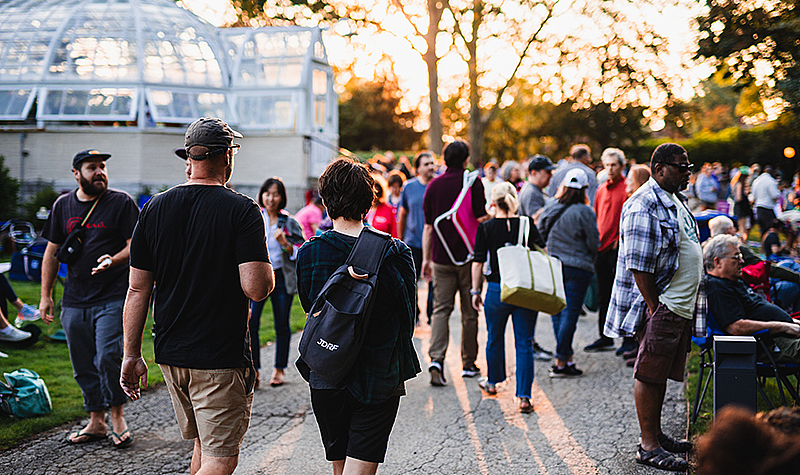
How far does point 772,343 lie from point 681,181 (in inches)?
68.4

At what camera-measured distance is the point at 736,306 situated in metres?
5.05

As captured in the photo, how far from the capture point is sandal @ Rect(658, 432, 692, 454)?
445 centimetres

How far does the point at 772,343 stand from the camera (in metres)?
5.02

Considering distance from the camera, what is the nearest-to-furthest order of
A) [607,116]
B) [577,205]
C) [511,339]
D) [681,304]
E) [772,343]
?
[681,304]
[772,343]
[577,205]
[511,339]
[607,116]

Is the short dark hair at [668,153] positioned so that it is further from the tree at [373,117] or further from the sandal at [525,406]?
the tree at [373,117]

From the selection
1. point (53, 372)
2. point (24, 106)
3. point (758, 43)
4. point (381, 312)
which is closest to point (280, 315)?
point (53, 372)

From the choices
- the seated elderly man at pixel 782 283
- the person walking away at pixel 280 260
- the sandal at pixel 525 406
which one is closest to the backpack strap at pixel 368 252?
the sandal at pixel 525 406

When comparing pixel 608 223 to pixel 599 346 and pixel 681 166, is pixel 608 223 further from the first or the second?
pixel 681 166

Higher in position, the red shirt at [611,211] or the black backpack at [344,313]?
the red shirt at [611,211]

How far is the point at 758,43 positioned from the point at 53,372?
296 inches

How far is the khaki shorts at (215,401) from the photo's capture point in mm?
2926

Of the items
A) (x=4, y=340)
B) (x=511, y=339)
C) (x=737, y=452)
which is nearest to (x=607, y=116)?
(x=511, y=339)

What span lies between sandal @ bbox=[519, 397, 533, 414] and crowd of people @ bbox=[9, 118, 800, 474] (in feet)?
0.06

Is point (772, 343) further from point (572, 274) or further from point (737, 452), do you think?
point (737, 452)
